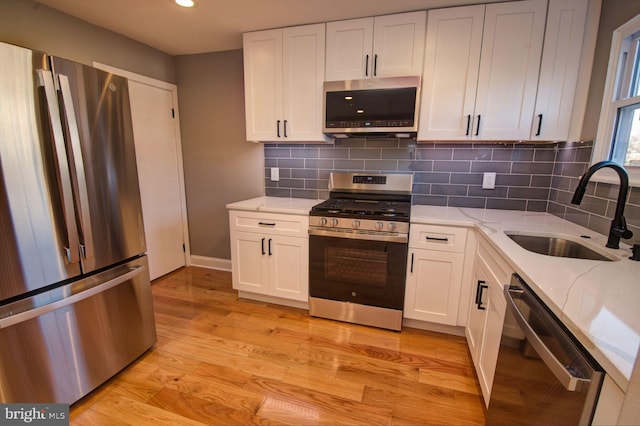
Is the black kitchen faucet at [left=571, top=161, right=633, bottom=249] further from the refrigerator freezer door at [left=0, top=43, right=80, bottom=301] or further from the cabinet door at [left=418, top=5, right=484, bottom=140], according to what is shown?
the refrigerator freezer door at [left=0, top=43, right=80, bottom=301]

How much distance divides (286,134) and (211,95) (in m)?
1.18

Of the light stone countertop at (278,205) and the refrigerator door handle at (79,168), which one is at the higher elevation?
the refrigerator door handle at (79,168)

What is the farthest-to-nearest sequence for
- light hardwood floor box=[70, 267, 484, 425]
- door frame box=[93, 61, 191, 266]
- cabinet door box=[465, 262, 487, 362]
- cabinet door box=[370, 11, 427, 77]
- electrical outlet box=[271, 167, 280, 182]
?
electrical outlet box=[271, 167, 280, 182] → door frame box=[93, 61, 191, 266] → cabinet door box=[370, 11, 427, 77] → cabinet door box=[465, 262, 487, 362] → light hardwood floor box=[70, 267, 484, 425]

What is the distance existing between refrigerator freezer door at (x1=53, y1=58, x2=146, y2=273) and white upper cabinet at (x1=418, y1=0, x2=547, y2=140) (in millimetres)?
2007

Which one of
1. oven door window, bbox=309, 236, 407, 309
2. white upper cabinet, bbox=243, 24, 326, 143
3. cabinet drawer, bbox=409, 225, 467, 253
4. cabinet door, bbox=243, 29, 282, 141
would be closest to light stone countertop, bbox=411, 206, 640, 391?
cabinet drawer, bbox=409, 225, 467, 253

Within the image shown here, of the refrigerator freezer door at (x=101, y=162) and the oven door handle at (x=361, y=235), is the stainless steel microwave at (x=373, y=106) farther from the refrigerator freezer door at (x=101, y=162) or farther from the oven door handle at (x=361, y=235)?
the refrigerator freezer door at (x=101, y=162)

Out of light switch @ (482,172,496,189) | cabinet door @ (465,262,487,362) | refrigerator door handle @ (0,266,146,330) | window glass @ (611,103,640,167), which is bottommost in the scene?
cabinet door @ (465,262,487,362)

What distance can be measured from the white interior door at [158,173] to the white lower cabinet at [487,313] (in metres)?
2.98

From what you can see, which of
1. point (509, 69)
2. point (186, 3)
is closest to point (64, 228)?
point (186, 3)

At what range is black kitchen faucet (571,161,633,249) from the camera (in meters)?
1.19

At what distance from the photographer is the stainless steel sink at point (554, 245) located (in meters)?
1.47

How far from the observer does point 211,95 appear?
302cm

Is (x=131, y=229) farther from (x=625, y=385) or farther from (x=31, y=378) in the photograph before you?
(x=625, y=385)

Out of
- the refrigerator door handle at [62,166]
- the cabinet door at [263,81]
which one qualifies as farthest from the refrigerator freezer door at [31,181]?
the cabinet door at [263,81]
